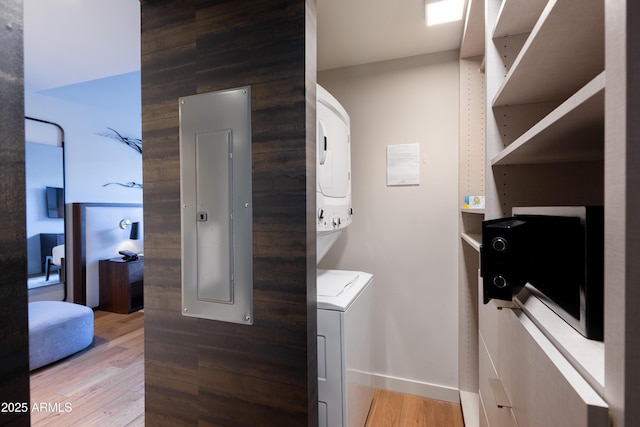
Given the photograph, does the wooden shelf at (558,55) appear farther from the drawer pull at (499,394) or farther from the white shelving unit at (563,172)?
the drawer pull at (499,394)

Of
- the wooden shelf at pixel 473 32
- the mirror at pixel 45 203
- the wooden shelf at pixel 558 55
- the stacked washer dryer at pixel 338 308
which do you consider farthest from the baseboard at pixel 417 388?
the mirror at pixel 45 203

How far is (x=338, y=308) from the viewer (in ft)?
4.45

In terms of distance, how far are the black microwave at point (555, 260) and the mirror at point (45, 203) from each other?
12.9ft

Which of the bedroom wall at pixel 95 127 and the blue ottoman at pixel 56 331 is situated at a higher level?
the bedroom wall at pixel 95 127

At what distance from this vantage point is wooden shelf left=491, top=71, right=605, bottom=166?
1.56 feet

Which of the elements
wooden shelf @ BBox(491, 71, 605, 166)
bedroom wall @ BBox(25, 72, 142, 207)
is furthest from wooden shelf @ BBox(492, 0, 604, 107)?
bedroom wall @ BBox(25, 72, 142, 207)

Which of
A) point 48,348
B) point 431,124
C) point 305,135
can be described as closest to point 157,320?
point 305,135

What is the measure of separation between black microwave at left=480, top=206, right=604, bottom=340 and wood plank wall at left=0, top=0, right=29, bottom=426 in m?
0.93

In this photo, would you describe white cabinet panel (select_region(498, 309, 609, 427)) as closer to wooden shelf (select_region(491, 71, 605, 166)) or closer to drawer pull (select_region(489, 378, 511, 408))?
drawer pull (select_region(489, 378, 511, 408))

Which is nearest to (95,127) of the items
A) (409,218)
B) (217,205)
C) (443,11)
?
(217,205)

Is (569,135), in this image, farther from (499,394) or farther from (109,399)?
(109,399)

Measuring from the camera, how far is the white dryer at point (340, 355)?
134 cm

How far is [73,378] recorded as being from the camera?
7.27ft

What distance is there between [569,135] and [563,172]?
1.45 feet
